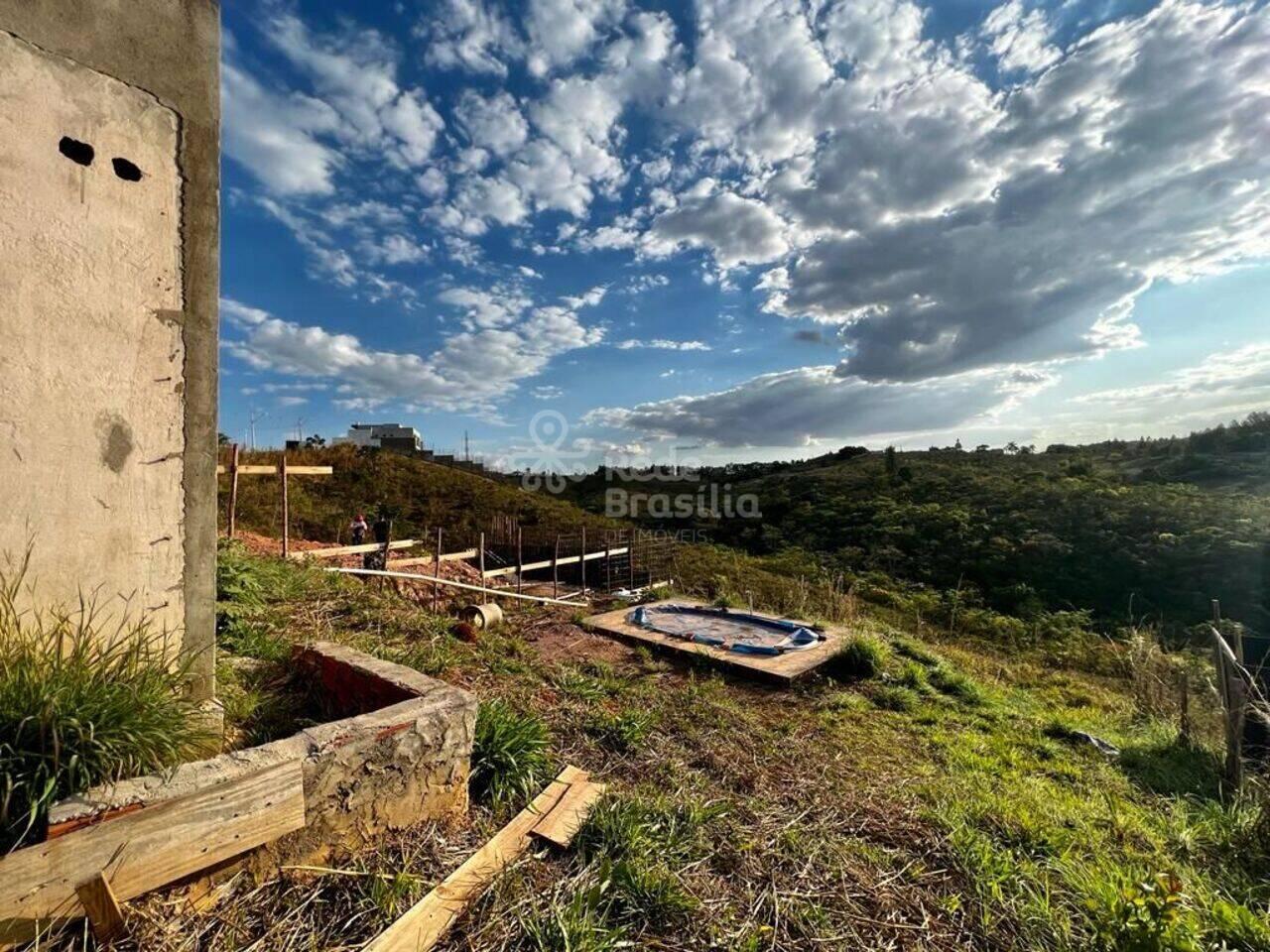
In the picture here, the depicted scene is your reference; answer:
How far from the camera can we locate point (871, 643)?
7648mm

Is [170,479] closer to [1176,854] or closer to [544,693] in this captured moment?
[544,693]

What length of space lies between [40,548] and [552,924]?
7.50ft

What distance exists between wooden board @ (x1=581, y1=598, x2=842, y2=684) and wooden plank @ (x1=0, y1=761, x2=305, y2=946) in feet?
19.5

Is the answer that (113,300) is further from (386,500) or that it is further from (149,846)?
(386,500)

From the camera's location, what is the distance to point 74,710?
5.84 feet

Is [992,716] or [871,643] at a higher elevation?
[871,643]

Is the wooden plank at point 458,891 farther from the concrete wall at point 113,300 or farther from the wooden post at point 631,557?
the wooden post at point 631,557

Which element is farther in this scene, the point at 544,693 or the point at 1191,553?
the point at 1191,553

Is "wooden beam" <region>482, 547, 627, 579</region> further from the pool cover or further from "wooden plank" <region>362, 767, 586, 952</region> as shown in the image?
"wooden plank" <region>362, 767, 586, 952</region>

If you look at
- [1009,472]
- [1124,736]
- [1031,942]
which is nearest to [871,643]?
[1124,736]

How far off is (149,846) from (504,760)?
5.12 feet

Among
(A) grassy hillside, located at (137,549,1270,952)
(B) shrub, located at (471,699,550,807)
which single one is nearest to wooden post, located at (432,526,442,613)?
(A) grassy hillside, located at (137,549,1270,952)

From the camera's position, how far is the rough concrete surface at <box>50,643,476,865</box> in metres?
1.80

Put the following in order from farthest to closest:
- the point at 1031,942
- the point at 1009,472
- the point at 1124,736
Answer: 1. the point at 1009,472
2. the point at 1124,736
3. the point at 1031,942
